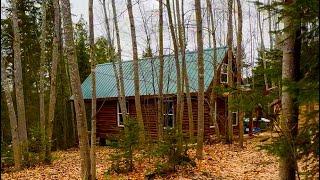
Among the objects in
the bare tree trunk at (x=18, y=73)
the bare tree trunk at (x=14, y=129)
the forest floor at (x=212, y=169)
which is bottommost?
the forest floor at (x=212, y=169)

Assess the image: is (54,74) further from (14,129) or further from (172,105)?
(172,105)

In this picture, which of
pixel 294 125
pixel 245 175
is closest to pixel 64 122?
pixel 245 175

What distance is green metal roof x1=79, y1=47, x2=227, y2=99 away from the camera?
58.9ft

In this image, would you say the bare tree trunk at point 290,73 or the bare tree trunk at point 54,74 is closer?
the bare tree trunk at point 290,73

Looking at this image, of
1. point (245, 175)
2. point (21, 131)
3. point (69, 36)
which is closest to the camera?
point (69, 36)

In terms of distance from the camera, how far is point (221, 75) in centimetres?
1892

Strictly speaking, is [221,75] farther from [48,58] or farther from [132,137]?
[48,58]

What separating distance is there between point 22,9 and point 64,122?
7562 millimetres

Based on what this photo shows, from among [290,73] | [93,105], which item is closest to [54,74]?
[93,105]

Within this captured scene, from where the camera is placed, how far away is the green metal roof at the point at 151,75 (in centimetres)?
1795

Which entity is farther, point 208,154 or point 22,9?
point 22,9

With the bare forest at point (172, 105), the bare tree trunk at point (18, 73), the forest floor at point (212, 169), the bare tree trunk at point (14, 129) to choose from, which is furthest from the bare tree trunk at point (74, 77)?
the bare tree trunk at point (18, 73)

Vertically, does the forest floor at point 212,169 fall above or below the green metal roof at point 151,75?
below

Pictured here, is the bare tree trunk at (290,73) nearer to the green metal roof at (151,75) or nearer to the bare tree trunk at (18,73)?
the bare tree trunk at (18,73)
